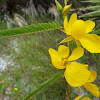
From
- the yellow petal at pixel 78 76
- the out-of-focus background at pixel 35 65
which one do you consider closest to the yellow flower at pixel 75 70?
the yellow petal at pixel 78 76

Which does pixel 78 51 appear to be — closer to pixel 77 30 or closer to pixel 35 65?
pixel 77 30

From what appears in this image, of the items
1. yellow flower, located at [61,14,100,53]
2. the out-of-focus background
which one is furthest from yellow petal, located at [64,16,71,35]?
the out-of-focus background

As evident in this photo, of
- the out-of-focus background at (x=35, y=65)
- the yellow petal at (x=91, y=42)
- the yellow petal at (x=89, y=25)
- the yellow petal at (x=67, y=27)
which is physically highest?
the yellow petal at (x=67, y=27)

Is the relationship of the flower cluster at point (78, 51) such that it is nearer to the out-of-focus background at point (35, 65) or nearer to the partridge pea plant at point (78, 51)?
the partridge pea plant at point (78, 51)

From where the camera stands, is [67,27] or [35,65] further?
[35,65]

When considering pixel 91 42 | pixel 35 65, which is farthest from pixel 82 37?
pixel 35 65

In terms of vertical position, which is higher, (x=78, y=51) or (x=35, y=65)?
(x=78, y=51)

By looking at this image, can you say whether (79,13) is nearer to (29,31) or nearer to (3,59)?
(3,59)

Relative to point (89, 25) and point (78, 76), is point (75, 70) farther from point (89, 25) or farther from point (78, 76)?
point (89, 25)

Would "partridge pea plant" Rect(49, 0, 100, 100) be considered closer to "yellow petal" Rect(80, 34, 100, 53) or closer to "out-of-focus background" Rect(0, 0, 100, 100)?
"yellow petal" Rect(80, 34, 100, 53)
